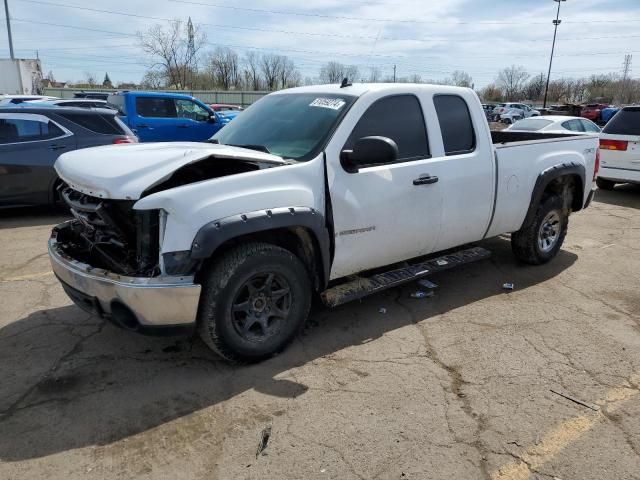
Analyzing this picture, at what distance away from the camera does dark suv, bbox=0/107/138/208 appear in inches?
305

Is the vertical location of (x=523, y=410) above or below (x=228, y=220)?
below

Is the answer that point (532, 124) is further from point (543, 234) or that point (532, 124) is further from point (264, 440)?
point (264, 440)

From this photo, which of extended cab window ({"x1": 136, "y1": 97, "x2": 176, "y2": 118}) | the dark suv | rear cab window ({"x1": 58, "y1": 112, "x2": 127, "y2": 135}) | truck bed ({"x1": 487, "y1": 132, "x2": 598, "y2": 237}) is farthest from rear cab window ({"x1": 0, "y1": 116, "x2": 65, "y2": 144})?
truck bed ({"x1": 487, "y1": 132, "x2": 598, "y2": 237})

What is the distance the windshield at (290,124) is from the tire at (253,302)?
84 centimetres

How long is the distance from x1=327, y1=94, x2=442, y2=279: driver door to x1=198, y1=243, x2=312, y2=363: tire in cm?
42

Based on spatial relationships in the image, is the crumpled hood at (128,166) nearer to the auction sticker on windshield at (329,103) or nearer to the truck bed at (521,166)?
the auction sticker on windshield at (329,103)

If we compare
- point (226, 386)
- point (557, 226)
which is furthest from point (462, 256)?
point (226, 386)

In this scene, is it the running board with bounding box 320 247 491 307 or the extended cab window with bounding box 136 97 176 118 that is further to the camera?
the extended cab window with bounding box 136 97 176 118

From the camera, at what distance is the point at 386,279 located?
431 cm

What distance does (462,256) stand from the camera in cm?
505

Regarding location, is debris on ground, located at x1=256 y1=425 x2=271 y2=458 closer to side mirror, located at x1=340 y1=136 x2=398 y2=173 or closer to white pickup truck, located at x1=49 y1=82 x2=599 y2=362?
white pickup truck, located at x1=49 y1=82 x2=599 y2=362

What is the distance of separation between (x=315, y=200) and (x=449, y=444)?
177 centimetres

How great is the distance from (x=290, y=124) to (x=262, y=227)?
1.25m

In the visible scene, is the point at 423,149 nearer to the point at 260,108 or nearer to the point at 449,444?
the point at 260,108
